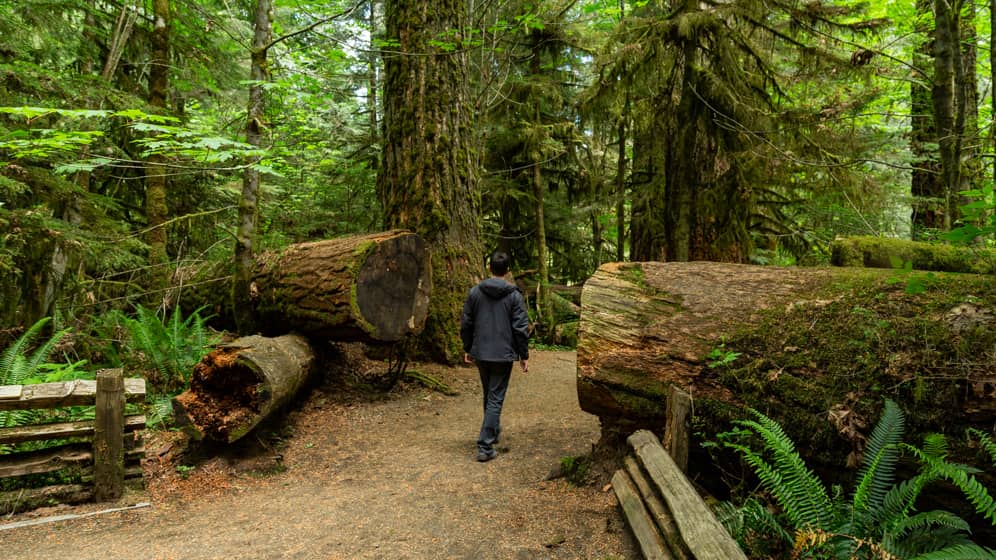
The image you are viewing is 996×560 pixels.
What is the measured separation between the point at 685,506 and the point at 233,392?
15.9ft

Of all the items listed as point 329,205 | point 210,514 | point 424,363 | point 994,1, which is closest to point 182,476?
point 210,514

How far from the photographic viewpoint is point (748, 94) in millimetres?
7770

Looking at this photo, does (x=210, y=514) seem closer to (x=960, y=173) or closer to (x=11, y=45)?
(x=11, y=45)

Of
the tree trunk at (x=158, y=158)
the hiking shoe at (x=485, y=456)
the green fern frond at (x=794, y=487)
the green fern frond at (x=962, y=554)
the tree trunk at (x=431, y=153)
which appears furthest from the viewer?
the tree trunk at (x=158, y=158)

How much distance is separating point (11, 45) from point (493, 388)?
27.4 feet

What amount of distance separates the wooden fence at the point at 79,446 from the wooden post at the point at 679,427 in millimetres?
4835

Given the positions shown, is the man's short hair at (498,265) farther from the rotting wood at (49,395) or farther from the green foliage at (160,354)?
the green foliage at (160,354)

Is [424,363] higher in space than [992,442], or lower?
lower

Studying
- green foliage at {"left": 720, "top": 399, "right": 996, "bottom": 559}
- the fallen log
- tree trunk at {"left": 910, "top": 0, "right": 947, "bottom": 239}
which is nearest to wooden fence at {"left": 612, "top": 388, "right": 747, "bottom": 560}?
green foliage at {"left": 720, "top": 399, "right": 996, "bottom": 559}

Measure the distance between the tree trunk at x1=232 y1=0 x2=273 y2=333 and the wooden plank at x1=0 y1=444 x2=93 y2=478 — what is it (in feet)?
10.6

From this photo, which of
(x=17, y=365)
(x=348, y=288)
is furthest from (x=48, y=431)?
(x=348, y=288)

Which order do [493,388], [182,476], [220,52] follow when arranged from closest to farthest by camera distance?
[182,476], [493,388], [220,52]

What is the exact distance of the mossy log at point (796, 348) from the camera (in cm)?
312

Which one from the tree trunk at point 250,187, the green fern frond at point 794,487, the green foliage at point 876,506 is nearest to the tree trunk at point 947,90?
the green foliage at point 876,506
